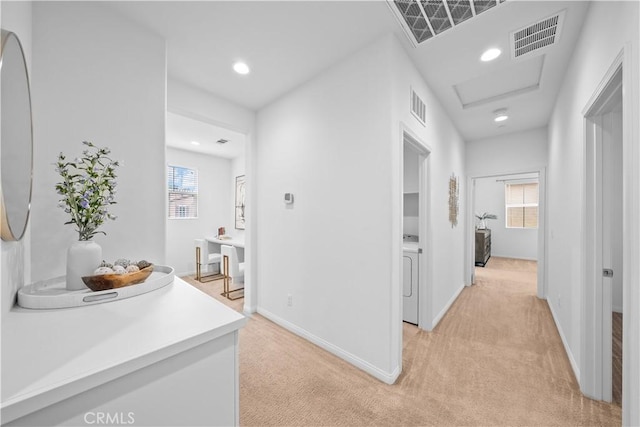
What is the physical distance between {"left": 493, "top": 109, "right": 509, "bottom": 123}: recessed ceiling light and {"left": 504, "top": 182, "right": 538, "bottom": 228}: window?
464 centimetres

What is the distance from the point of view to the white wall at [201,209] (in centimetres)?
494

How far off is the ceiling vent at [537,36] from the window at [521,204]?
20.8 feet

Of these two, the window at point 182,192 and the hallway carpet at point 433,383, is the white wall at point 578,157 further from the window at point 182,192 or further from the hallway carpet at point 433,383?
the window at point 182,192

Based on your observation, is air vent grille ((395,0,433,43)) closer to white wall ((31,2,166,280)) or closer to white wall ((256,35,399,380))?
white wall ((256,35,399,380))

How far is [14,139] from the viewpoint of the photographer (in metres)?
0.95

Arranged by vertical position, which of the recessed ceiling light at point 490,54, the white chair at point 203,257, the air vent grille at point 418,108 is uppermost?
the recessed ceiling light at point 490,54

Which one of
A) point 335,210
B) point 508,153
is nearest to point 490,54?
point 335,210

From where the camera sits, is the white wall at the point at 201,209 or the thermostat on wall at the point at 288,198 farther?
the white wall at the point at 201,209

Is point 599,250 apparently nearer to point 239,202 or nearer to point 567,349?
point 567,349

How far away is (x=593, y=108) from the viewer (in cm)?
161

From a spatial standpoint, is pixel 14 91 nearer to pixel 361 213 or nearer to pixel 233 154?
pixel 361 213

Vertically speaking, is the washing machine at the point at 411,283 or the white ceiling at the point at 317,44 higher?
the white ceiling at the point at 317,44

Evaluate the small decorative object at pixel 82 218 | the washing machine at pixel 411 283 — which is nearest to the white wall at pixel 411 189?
the washing machine at pixel 411 283

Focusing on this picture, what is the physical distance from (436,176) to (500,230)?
6059 mm
